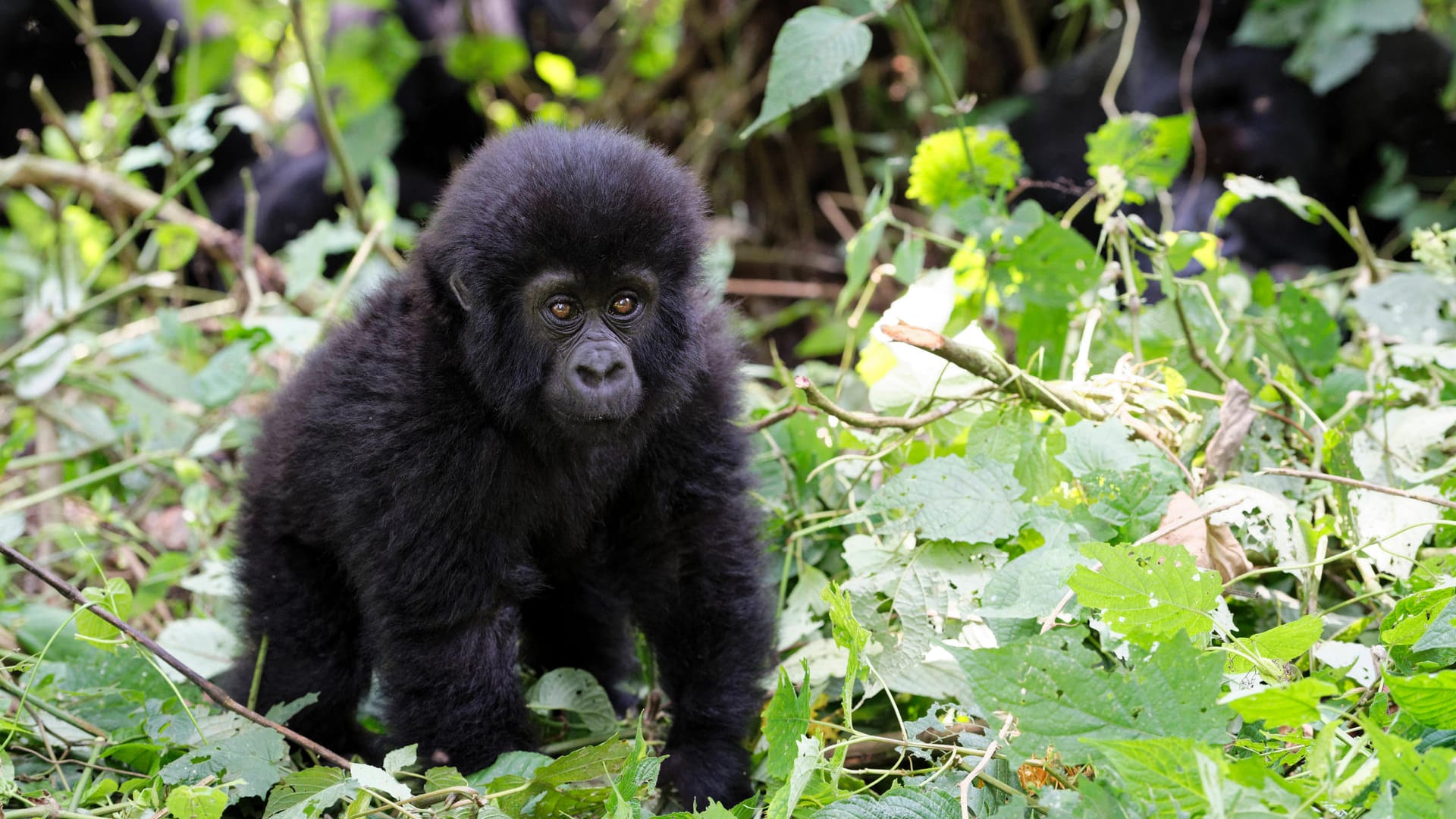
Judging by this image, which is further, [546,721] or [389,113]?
[389,113]

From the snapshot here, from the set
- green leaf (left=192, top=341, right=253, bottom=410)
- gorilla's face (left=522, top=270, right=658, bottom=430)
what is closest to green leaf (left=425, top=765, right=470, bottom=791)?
gorilla's face (left=522, top=270, right=658, bottom=430)

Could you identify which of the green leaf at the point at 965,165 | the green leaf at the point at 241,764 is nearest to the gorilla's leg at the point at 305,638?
the green leaf at the point at 241,764

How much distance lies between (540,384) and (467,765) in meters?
0.86

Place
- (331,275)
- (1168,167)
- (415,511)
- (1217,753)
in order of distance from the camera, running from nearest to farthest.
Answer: (1217,753) < (415,511) < (1168,167) < (331,275)

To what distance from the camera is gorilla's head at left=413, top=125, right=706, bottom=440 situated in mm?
2604

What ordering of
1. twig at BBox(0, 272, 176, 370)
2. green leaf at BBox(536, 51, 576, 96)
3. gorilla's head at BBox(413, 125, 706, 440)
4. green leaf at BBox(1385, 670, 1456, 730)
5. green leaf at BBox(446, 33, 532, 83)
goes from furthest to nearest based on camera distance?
green leaf at BBox(446, 33, 532, 83) < green leaf at BBox(536, 51, 576, 96) < twig at BBox(0, 272, 176, 370) < gorilla's head at BBox(413, 125, 706, 440) < green leaf at BBox(1385, 670, 1456, 730)

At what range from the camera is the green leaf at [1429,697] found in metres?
1.85

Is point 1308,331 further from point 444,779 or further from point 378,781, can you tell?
point 378,781

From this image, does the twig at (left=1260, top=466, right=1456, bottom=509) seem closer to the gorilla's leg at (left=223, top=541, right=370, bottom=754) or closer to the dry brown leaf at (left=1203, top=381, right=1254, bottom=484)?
the dry brown leaf at (left=1203, top=381, right=1254, bottom=484)

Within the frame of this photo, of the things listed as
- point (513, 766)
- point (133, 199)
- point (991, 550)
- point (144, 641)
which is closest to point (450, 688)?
point (513, 766)

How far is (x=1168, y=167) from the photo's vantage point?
11.8ft

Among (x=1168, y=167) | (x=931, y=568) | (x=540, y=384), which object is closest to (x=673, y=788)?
(x=931, y=568)

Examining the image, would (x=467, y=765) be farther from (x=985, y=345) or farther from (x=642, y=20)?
(x=642, y=20)

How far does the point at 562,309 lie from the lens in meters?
2.68
